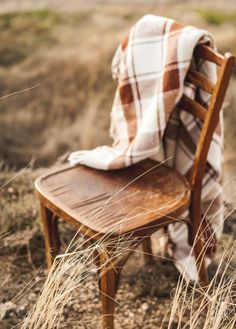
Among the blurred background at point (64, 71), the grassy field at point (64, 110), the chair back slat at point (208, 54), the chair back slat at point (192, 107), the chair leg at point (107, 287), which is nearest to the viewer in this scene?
the chair leg at point (107, 287)

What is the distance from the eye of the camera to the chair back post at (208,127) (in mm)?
1725

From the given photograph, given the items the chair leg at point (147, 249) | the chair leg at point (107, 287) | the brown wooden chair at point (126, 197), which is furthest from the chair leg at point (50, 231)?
the chair leg at point (147, 249)

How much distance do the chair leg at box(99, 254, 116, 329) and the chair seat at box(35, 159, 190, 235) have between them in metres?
0.13

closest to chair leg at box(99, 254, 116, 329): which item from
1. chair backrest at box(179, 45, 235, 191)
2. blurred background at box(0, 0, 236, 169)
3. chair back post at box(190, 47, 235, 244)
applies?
chair back post at box(190, 47, 235, 244)

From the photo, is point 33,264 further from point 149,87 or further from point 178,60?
point 178,60

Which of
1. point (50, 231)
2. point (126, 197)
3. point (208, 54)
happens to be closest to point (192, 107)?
point (208, 54)

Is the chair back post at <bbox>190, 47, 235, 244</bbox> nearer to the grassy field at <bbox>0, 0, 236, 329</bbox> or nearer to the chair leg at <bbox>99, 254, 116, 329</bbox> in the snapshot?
the chair leg at <bbox>99, 254, 116, 329</bbox>

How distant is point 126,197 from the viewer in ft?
6.04

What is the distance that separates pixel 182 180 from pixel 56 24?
4.17 metres

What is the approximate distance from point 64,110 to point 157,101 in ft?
9.22

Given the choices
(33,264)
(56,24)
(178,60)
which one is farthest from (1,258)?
(56,24)

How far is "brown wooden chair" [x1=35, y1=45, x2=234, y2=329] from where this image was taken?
169 centimetres

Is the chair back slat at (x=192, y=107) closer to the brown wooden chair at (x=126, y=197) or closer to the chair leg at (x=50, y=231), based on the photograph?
the brown wooden chair at (x=126, y=197)

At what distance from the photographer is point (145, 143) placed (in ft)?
6.48
